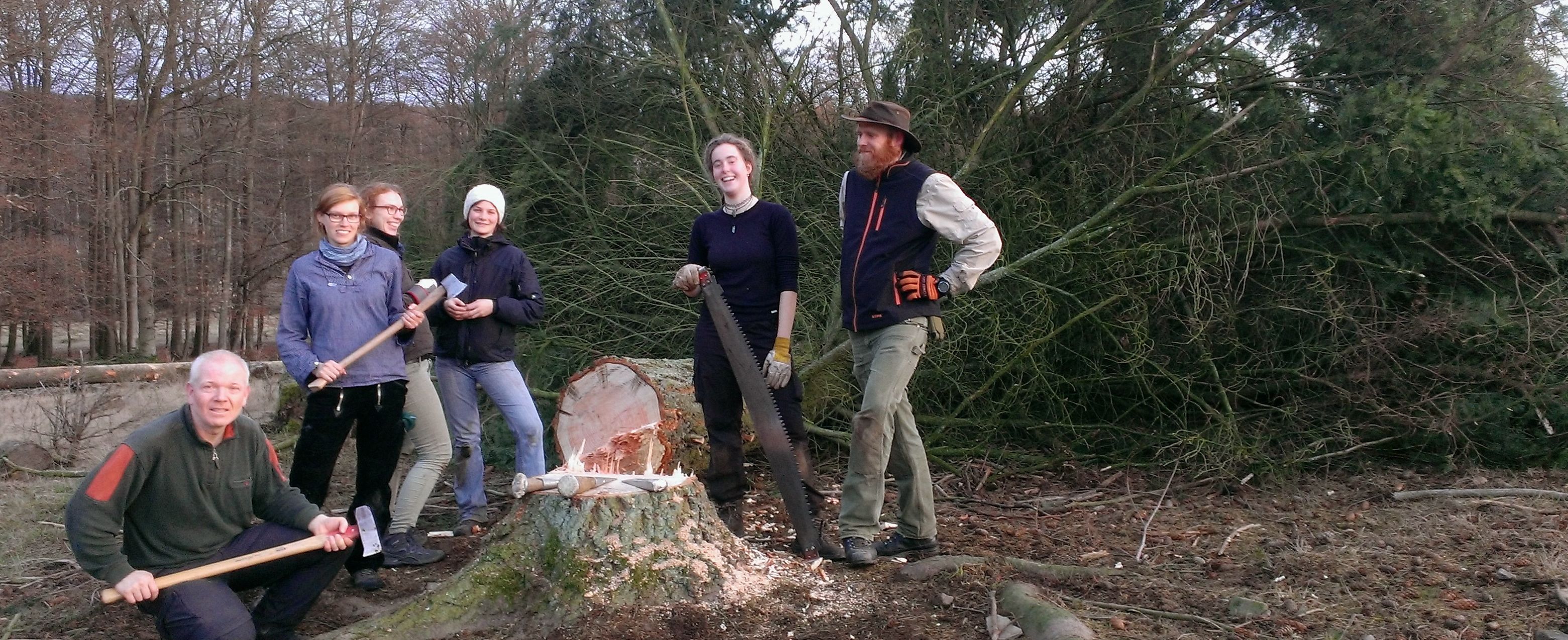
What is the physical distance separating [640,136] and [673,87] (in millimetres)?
521

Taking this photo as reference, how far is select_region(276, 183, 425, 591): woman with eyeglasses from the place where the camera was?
146 inches

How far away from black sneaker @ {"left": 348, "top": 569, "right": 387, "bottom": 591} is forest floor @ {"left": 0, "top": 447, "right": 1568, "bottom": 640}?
0.12 ft

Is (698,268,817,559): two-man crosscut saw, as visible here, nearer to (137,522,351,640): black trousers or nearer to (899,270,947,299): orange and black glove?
(899,270,947,299): orange and black glove

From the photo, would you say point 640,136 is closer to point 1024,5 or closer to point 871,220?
point 1024,5

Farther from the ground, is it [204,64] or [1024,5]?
[204,64]

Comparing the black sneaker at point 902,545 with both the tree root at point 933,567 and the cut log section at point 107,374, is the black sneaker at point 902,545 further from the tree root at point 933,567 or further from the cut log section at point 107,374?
the cut log section at point 107,374

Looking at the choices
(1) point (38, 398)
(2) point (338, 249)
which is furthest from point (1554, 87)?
(1) point (38, 398)

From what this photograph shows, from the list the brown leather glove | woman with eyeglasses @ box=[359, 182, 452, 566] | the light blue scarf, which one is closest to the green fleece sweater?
the light blue scarf

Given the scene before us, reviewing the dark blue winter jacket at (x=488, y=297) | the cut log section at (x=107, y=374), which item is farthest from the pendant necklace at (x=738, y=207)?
the cut log section at (x=107, y=374)

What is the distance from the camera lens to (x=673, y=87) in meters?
7.09

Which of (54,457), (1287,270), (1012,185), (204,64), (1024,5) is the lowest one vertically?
(54,457)

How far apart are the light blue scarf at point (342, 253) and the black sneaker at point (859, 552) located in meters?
2.02

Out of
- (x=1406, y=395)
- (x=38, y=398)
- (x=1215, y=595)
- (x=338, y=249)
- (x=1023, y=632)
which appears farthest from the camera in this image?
(x=38, y=398)

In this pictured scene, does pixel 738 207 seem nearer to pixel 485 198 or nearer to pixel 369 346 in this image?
pixel 485 198
